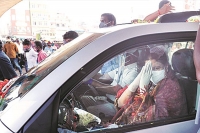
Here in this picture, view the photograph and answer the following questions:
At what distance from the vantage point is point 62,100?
1324mm

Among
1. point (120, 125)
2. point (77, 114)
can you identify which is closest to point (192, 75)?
point (120, 125)

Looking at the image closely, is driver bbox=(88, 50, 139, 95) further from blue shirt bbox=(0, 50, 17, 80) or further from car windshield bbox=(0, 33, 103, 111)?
blue shirt bbox=(0, 50, 17, 80)

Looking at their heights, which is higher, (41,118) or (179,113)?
(41,118)

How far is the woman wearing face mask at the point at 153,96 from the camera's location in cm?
153

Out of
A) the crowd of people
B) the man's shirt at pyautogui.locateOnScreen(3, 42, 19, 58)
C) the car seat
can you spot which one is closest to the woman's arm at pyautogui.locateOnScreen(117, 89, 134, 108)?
the car seat

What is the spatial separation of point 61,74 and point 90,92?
0.24m

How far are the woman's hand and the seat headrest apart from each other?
254 millimetres

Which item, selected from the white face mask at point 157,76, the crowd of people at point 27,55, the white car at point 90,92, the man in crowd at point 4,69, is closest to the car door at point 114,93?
the white car at point 90,92

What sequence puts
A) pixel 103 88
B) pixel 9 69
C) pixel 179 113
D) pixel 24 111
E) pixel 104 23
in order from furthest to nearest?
1. pixel 9 69
2. pixel 104 23
3. pixel 179 113
4. pixel 103 88
5. pixel 24 111

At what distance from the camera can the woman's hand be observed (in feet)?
5.17

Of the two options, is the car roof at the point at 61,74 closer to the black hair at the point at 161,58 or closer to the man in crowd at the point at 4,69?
the black hair at the point at 161,58

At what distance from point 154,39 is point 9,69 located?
3746mm

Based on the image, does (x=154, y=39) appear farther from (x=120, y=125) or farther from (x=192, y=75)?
(x=120, y=125)

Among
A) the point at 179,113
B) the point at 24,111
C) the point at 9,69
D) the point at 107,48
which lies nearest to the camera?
the point at 24,111
